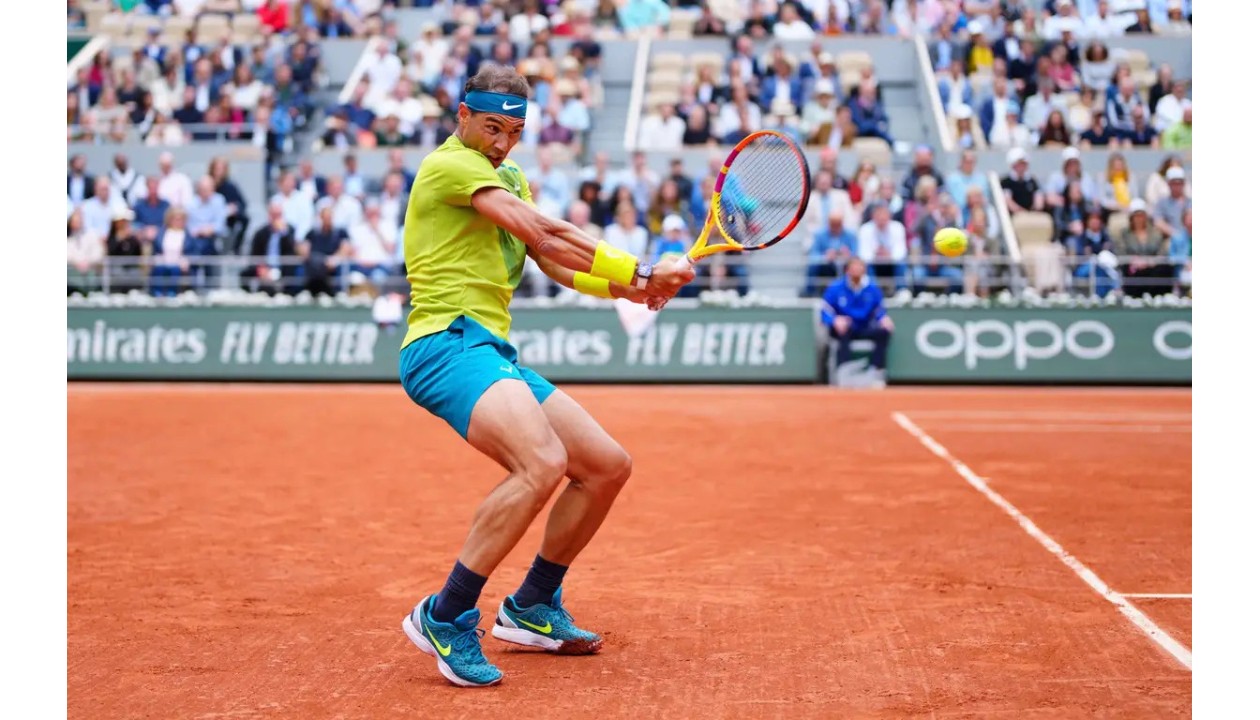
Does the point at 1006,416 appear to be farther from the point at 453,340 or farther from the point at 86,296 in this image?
the point at 86,296

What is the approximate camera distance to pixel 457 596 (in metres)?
5.25

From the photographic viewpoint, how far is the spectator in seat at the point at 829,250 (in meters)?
18.5

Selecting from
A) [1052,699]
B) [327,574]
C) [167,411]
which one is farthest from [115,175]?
[1052,699]

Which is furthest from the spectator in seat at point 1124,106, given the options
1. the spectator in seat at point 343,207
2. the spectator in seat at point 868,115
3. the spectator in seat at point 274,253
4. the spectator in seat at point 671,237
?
the spectator in seat at point 274,253

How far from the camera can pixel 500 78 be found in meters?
5.36

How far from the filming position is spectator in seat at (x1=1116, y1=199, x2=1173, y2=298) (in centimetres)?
1845

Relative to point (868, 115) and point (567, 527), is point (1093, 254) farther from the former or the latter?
point (567, 527)

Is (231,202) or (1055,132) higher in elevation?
(1055,132)

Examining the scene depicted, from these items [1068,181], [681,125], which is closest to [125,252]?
[681,125]

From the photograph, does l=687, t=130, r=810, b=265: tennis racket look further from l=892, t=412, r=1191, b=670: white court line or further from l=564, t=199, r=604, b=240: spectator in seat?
l=564, t=199, r=604, b=240: spectator in seat

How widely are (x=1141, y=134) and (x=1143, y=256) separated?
3023 millimetres

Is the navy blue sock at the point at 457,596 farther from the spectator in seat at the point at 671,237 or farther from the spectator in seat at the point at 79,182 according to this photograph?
the spectator in seat at the point at 79,182

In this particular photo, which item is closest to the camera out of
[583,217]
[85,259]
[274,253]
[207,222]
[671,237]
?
[671,237]

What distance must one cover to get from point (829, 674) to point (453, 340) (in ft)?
5.93
